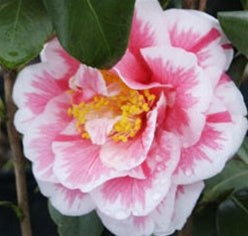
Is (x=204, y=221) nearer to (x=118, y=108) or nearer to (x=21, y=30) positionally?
(x=118, y=108)

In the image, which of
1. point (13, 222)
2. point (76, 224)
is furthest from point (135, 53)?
point (13, 222)

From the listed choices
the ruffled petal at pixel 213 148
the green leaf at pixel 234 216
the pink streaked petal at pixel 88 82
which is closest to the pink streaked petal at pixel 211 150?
the ruffled petal at pixel 213 148

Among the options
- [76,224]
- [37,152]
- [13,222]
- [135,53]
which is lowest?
[13,222]

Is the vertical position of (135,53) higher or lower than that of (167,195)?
higher

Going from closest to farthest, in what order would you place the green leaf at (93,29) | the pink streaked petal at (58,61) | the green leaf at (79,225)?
the green leaf at (93,29), the pink streaked petal at (58,61), the green leaf at (79,225)

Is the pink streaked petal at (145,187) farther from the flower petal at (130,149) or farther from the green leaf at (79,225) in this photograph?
the green leaf at (79,225)

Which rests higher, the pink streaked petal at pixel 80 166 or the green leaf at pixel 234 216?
the pink streaked petal at pixel 80 166

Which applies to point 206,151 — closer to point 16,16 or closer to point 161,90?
point 161,90

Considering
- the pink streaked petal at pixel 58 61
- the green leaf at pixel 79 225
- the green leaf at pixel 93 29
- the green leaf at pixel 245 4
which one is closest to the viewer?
the green leaf at pixel 93 29
